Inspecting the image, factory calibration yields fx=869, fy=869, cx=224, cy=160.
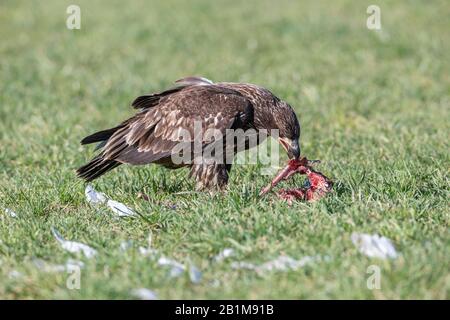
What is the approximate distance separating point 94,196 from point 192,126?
93 cm

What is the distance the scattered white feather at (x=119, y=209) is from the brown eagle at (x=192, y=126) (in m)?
0.65

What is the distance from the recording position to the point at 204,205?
5750 mm

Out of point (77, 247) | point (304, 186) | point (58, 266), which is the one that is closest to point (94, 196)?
point (77, 247)

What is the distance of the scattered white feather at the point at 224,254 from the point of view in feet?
16.1

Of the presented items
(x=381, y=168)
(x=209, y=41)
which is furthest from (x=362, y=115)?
(x=209, y=41)

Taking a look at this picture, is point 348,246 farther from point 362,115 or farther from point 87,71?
point 87,71

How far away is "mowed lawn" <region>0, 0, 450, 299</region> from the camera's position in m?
→ 4.59

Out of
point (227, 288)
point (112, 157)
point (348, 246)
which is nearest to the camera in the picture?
point (227, 288)

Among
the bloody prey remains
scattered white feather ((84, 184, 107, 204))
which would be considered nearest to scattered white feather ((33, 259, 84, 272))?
scattered white feather ((84, 184, 107, 204))

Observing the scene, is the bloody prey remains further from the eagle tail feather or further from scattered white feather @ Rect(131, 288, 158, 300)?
scattered white feather @ Rect(131, 288, 158, 300)

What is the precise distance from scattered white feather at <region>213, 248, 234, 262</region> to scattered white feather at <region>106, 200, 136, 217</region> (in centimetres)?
105

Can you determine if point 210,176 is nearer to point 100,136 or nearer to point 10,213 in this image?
point 100,136

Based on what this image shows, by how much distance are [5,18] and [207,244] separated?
41.3 feet

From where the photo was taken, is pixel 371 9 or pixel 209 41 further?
pixel 371 9
